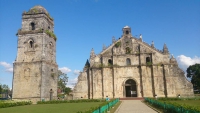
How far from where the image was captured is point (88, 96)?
37281 mm

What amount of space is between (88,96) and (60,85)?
27035mm

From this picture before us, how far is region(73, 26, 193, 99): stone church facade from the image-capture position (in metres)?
35.5

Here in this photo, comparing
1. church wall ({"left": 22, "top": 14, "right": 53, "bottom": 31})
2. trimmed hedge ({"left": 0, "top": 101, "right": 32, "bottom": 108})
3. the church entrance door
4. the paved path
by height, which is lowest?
trimmed hedge ({"left": 0, "top": 101, "right": 32, "bottom": 108})

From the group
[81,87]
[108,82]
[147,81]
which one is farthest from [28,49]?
[147,81]

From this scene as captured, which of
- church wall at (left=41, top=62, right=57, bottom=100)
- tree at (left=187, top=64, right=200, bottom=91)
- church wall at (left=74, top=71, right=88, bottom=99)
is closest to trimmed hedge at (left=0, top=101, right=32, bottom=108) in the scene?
church wall at (left=41, top=62, right=57, bottom=100)

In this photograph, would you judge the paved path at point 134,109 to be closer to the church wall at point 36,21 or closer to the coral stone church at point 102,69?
the coral stone church at point 102,69

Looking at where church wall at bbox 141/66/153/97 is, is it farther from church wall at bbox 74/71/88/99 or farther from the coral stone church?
church wall at bbox 74/71/88/99

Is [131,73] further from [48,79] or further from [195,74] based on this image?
[195,74]

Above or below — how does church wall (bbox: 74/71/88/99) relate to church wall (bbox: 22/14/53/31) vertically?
below

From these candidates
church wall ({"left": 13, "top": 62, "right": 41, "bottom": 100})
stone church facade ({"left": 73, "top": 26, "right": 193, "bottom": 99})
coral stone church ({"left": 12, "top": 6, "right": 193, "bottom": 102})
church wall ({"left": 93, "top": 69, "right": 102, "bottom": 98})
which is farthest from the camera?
church wall ({"left": 93, "top": 69, "right": 102, "bottom": 98})

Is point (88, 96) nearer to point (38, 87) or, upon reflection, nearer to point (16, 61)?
point (38, 87)

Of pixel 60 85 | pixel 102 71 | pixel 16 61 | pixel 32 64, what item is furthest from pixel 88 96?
pixel 60 85

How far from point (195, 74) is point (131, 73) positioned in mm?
39569

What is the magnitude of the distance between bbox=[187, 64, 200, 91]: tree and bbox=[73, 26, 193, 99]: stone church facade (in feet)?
104
